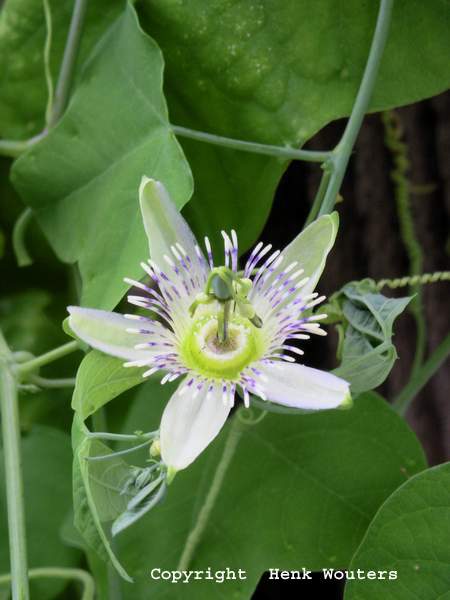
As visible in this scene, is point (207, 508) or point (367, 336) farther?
point (207, 508)

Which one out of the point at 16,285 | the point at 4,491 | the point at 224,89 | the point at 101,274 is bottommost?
the point at 4,491

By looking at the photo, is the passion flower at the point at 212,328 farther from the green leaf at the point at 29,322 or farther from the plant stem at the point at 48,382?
the green leaf at the point at 29,322

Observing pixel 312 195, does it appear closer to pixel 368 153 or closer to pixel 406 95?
pixel 368 153

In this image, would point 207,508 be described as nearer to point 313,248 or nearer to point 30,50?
point 313,248

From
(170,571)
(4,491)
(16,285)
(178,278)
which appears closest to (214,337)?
(178,278)

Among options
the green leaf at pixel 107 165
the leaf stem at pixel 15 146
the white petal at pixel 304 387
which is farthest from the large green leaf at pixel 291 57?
the white petal at pixel 304 387

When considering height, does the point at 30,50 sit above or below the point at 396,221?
above

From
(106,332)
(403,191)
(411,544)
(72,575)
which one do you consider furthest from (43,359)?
(403,191)
